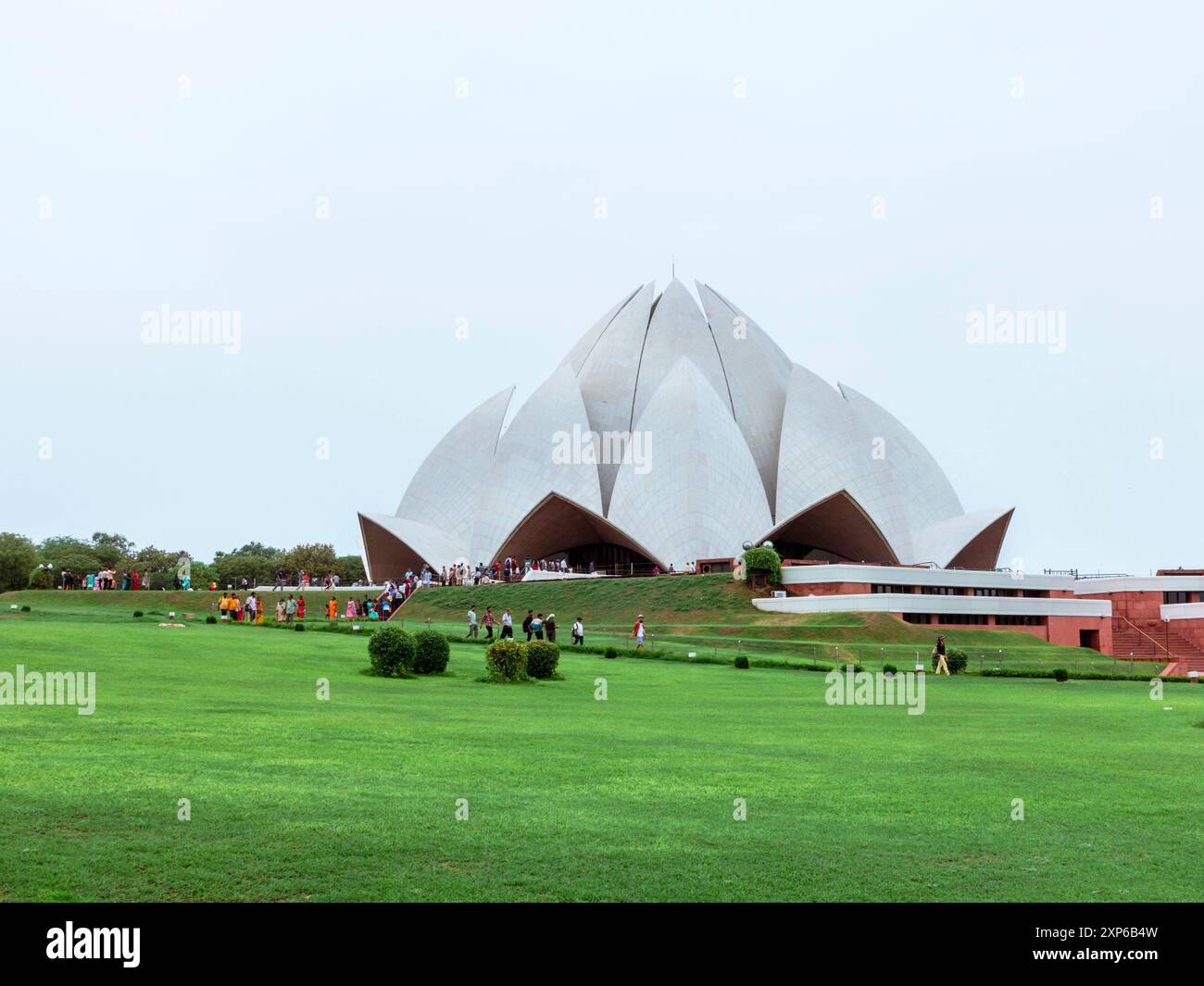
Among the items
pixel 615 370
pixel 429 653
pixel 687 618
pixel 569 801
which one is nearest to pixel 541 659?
pixel 429 653

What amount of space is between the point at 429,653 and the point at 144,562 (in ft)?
190

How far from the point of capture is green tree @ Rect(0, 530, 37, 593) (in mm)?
56312

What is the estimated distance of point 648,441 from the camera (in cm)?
4641

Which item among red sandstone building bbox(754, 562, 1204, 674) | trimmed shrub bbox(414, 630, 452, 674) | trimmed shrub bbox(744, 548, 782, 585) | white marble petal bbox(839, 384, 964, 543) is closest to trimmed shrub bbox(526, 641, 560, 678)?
trimmed shrub bbox(414, 630, 452, 674)

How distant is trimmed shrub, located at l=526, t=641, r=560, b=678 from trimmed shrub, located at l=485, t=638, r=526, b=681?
486 millimetres

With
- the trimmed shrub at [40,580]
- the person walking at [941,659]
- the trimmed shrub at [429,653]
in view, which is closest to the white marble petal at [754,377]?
the person walking at [941,659]

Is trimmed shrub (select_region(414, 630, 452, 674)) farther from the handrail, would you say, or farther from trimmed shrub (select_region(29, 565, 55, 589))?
trimmed shrub (select_region(29, 565, 55, 589))

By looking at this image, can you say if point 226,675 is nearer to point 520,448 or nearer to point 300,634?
point 300,634

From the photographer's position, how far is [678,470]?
1767 inches

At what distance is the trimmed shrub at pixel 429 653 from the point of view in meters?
17.5

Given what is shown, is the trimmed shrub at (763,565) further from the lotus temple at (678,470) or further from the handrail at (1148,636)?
the handrail at (1148,636)

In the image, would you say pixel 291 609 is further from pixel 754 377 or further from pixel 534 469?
pixel 754 377

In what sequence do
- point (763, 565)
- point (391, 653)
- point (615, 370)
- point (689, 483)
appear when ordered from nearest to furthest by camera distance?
point (391, 653) < point (763, 565) < point (689, 483) < point (615, 370)
